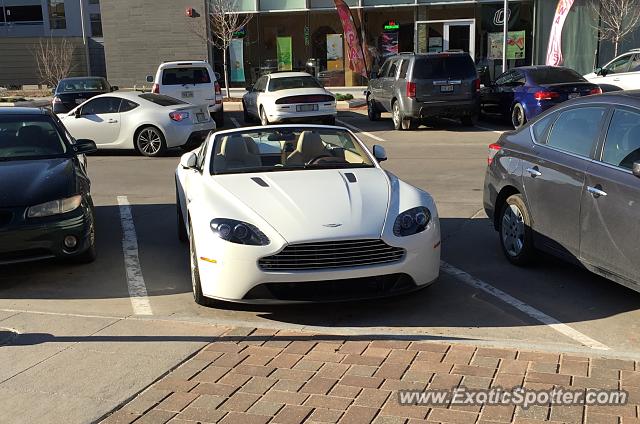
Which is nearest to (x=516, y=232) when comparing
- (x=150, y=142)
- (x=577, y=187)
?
(x=577, y=187)

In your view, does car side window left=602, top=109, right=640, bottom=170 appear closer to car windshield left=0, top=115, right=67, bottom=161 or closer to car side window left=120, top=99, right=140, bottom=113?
car windshield left=0, top=115, right=67, bottom=161

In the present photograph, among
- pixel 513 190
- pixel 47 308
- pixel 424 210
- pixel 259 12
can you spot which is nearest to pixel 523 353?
pixel 424 210

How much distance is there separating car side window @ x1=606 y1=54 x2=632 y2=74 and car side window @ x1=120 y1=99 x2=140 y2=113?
461 inches

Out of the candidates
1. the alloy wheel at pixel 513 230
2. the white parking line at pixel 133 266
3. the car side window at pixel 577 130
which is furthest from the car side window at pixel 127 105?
the car side window at pixel 577 130

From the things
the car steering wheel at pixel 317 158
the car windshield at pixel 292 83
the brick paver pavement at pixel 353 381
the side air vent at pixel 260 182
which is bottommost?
the brick paver pavement at pixel 353 381

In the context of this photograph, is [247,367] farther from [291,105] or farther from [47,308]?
[291,105]

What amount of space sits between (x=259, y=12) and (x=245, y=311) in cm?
2351

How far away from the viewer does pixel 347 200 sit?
5.51 m

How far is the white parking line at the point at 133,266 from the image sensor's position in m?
5.71

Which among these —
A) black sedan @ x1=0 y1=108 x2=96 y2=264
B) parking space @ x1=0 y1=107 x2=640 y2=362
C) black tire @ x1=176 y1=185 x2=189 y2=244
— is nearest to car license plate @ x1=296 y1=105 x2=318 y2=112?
parking space @ x1=0 y1=107 x2=640 y2=362

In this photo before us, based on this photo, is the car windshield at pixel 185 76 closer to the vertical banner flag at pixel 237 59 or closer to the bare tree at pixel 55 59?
the vertical banner flag at pixel 237 59

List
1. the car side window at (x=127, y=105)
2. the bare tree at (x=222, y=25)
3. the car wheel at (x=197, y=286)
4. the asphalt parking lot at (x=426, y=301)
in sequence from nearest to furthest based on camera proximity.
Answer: the asphalt parking lot at (x=426, y=301), the car wheel at (x=197, y=286), the car side window at (x=127, y=105), the bare tree at (x=222, y=25)

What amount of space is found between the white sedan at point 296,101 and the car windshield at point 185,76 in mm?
1548

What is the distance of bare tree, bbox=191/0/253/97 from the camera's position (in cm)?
2680
